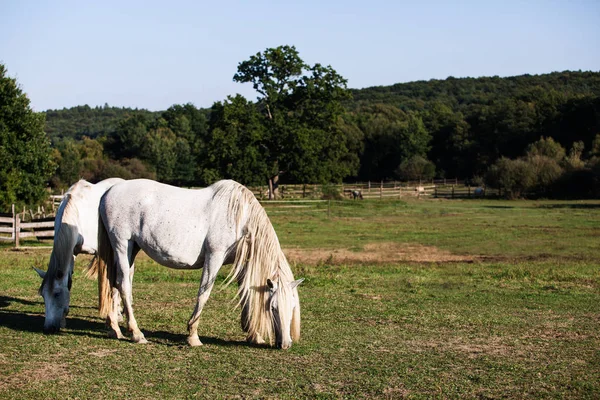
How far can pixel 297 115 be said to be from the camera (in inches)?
1909

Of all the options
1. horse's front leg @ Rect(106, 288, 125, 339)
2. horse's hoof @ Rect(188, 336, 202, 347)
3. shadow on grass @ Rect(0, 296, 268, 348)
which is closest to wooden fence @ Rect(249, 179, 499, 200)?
shadow on grass @ Rect(0, 296, 268, 348)

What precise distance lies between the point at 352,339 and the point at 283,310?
3.84 feet

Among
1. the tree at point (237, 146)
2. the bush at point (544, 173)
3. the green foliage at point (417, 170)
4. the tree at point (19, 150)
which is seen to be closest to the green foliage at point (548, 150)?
the bush at point (544, 173)

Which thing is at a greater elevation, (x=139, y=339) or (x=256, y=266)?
(x=256, y=266)

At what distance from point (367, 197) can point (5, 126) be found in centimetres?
3198

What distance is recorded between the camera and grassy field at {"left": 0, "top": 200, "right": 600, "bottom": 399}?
5465mm

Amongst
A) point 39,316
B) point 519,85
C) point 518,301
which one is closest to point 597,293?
point 518,301

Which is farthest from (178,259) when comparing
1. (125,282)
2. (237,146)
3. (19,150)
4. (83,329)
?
(237,146)

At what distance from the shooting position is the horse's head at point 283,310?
6691 mm

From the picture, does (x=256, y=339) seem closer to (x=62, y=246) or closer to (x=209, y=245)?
(x=209, y=245)

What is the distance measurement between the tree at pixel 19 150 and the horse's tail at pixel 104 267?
16.6 metres

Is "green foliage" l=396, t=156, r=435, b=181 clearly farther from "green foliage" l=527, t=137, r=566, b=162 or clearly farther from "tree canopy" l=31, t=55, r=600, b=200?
"green foliage" l=527, t=137, r=566, b=162

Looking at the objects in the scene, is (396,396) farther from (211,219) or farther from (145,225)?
(145,225)

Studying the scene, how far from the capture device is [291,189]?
50188 millimetres
